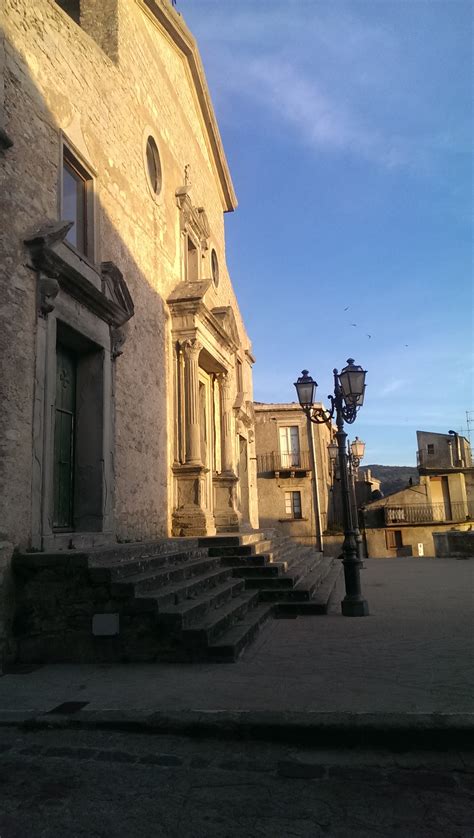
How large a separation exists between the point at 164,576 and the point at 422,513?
29.0m

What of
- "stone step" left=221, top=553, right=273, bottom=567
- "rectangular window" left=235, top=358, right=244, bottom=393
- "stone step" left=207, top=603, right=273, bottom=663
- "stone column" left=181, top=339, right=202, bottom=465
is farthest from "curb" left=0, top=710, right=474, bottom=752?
"rectangular window" left=235, top=358, right=244, bottom=393

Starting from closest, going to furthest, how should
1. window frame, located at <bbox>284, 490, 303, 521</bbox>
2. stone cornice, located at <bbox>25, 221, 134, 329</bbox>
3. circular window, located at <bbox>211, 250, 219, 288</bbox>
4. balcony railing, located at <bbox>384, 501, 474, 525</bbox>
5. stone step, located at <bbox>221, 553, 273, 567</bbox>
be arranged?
stone cornice, located at <bbox>25, 221, 134, 329</bbox>, stone step, located at <bbox>221, 553, 273, 567</bbox>, circular window, located at <bbox>211, 250, 219, 288</bbox>, window frame, located at <bbox>284, 490, 303, 521</bbox>, balcony railing, located at <bbox>384, 501, 474, 525</bbox>

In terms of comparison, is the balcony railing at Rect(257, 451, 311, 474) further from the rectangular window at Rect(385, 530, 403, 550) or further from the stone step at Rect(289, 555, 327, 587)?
the stone step at Rect(289, 555, 327, 587)

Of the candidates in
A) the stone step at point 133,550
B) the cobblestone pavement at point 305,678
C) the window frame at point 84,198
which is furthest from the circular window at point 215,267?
the cobblestone pavement at point 305,678

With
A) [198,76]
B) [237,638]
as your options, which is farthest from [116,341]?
[198,76]

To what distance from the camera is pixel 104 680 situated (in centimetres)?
442

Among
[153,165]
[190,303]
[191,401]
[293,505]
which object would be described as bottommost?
[293,505]

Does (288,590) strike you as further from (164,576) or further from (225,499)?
(225,499)

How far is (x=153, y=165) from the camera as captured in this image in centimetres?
1088

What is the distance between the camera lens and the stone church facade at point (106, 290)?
5.66m

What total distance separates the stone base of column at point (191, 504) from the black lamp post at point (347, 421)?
2.60m

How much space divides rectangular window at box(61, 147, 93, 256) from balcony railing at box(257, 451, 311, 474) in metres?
23.5

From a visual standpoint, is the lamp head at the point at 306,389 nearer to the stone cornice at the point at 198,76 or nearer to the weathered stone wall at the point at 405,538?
the stone cornice at the point at 198,76

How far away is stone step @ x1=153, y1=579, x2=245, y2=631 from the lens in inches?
194
